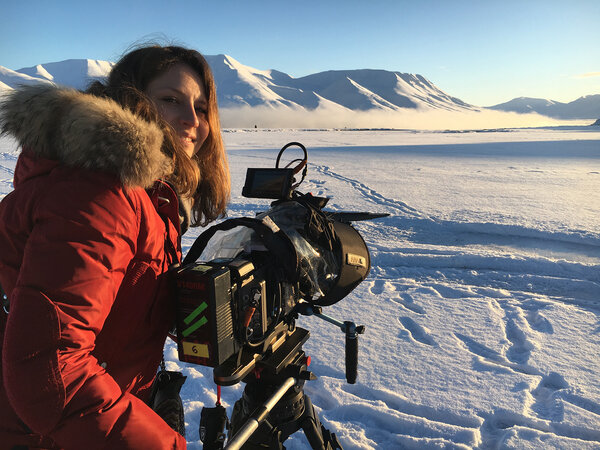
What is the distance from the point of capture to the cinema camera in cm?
94

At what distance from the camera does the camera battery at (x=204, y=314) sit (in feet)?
2.93

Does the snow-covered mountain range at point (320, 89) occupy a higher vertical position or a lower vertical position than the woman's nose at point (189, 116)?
higher

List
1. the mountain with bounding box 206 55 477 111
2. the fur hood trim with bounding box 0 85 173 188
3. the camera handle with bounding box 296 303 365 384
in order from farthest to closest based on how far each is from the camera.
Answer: the mountain with bounding box 206 55 477 111
the camera handle with bounding box 296 303 365 384
the fur hood trim with bounding box 0 85 173 188

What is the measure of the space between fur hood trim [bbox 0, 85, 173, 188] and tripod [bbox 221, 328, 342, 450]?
69cm

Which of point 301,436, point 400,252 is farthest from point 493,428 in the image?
point 400,252

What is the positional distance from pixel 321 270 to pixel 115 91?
86 cm

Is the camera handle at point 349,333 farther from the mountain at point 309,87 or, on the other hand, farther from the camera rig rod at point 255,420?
the mountain at point 309,87

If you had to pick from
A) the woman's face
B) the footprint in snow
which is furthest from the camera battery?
the footprint in snow

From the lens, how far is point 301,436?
2.05m

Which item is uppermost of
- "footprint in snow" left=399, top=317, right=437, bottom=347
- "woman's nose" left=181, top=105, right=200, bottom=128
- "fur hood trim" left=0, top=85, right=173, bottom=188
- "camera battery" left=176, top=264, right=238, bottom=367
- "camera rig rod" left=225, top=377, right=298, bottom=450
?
"woman's nose" left=181, top=105, right=200, bottom=128

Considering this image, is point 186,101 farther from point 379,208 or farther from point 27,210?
point 379,208

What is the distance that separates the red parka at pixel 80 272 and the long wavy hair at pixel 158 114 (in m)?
0.20

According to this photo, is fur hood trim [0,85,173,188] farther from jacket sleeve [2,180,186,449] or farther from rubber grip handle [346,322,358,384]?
rubber grip handle [346,322,358,384]

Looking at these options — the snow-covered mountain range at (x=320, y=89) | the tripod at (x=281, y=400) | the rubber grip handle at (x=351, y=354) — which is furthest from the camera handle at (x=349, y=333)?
the snow-covered mountain range at (x=320, y=89)
